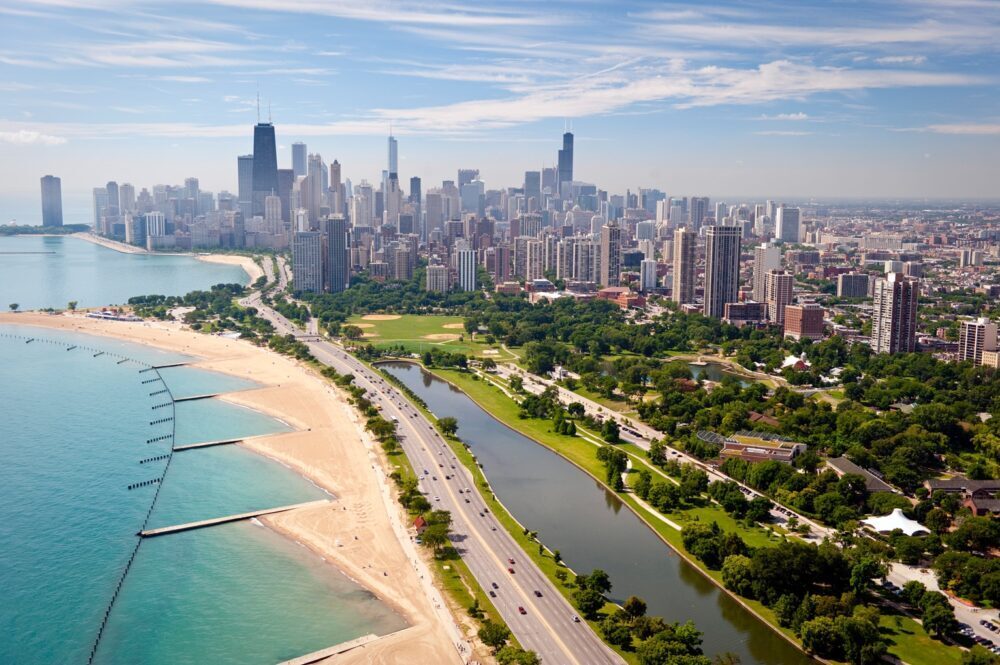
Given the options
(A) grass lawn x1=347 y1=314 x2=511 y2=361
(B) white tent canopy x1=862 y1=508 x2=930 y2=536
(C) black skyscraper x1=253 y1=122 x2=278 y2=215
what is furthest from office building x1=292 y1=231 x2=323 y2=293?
(C) black skyscraper x1=253 y1=122 x2=278 y2=215

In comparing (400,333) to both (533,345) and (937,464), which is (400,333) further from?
(937,464)

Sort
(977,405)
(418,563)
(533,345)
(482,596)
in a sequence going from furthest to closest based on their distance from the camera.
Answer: (533,345)
(977,405)
(418,563)
(482,596)

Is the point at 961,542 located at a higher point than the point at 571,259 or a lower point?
lower

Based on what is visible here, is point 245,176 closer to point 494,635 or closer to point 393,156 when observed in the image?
point 393,156

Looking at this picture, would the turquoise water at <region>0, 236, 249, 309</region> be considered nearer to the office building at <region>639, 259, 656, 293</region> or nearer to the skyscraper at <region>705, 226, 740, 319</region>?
the office building at <region>639, 259, 656, 293</region>

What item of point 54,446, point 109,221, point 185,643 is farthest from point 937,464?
point 109,221
